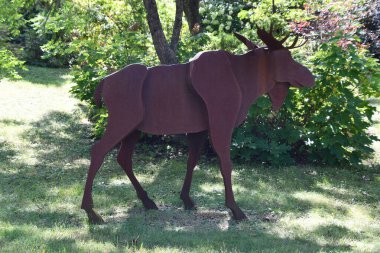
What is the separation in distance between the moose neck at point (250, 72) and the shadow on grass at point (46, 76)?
10.5 metres

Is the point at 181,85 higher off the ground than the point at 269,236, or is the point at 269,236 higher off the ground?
the point at 181,85

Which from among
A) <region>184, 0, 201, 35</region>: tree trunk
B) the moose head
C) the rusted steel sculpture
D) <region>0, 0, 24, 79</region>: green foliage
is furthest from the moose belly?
<region>184, 0, 201, 35</region>: tree trunk

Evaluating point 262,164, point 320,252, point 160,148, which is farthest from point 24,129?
point 320,252

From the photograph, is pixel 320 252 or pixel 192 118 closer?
pixel 320 252

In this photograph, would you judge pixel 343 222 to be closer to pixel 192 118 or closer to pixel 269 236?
pixel 269 236

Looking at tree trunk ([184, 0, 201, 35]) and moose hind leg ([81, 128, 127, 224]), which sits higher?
tree trunk ([184, 0, 201, 35])

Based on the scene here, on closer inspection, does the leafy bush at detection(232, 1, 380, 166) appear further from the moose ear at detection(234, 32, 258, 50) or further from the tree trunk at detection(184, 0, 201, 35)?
the tree trunk at detection(184, 0, 201, 35)

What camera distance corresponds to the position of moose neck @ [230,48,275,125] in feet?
19.9

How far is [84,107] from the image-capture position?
13.2 meters

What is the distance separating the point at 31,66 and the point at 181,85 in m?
13.3

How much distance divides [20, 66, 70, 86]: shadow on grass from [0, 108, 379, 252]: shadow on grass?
5453 mm

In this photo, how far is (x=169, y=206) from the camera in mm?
6719

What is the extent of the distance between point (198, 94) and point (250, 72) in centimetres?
67

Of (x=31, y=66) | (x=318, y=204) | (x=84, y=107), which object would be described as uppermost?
(x=31, y=66)
